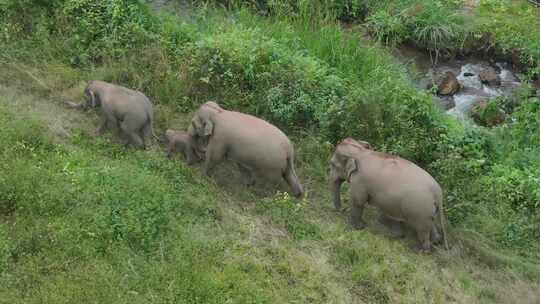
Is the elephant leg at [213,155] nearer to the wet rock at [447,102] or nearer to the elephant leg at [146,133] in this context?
the elephant leg at [146,133]

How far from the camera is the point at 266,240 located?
6461 millimetres

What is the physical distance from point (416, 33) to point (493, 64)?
5.03 feet

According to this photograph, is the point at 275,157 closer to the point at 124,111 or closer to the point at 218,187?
the point at 218,187

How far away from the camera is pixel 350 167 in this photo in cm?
690

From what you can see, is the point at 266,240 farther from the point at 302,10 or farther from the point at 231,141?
the point at 302,10

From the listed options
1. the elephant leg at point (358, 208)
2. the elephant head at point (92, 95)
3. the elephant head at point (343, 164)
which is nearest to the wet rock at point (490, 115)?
the elephant head at point (343, 164)

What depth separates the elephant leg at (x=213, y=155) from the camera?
23.5 feet

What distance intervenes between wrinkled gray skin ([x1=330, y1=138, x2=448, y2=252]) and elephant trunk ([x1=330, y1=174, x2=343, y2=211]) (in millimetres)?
18

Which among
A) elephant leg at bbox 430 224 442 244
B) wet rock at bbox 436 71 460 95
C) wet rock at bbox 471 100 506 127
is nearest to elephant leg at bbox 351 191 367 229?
elephant leg at bbox 430 224 442 244

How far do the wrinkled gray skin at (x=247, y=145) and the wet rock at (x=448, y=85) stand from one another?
15.4 feet

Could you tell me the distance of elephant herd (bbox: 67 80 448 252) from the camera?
21.7 ft

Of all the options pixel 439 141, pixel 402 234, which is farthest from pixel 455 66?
pixel 402 234

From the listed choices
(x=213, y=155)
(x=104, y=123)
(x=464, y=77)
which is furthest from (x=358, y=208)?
(x=464, y=77)

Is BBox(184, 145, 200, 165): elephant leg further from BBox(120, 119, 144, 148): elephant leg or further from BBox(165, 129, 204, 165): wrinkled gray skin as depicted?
BBox(120, 119, 144, 148): elephant leg
